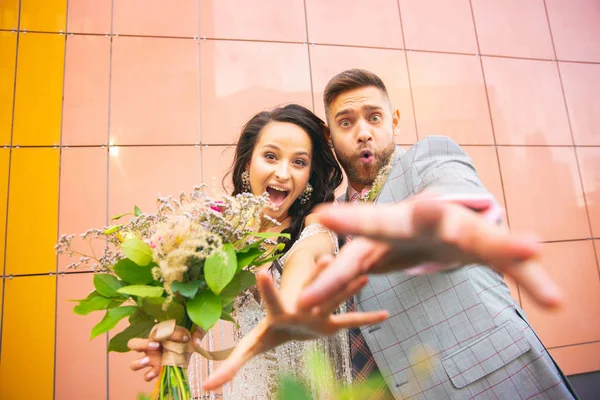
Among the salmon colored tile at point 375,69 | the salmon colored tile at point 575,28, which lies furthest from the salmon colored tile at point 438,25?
the salmon colored tile at point 575,28

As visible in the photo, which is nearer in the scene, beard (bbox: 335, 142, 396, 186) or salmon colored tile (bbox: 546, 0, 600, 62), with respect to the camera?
beard (bbox: 335, 142, 396, 186)

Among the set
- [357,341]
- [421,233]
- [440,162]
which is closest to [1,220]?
[357,341]

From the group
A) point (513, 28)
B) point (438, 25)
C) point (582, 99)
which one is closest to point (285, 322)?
point (438, 25)

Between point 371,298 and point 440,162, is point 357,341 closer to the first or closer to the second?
point 371,298

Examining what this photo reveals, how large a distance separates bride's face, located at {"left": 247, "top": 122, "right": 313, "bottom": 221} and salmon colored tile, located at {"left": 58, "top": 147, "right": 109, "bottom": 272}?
134cm

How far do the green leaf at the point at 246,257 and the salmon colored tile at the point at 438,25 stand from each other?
8.31ft

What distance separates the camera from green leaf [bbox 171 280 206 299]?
2.65 ft

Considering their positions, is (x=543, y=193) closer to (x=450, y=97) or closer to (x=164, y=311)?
(x=450, y=97)

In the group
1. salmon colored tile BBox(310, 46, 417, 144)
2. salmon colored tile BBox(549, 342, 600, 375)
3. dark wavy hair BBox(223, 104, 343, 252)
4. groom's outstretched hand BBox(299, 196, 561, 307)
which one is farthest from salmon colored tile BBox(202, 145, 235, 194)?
salmon colored tile BBox(549, 342, 600, 375)

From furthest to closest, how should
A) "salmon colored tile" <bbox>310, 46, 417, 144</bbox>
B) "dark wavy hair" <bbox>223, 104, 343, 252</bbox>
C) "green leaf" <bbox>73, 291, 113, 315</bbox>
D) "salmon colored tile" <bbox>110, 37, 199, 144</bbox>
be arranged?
1. "salmon colored tile" <bbox>310, 46, 417, 144</bbox>
2. "salmon colored tile" <bbox>110, 37, 199, 144</bbox>
3. "dark wavy hair" <bbox>223, 104, 343, 252</bbox>
4. "green leaf" <bbox>73, 291, 113, 315</bbox>

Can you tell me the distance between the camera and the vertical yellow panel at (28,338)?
2035 mm

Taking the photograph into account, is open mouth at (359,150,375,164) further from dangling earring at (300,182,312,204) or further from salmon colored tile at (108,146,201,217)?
salmon colored tile at (108,146,201,217)

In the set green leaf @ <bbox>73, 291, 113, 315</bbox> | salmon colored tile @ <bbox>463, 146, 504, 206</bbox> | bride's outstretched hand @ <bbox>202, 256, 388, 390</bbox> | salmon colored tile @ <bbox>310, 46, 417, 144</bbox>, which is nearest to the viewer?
bride's outstretched hand @ <bbox>202, 256, 388, 390</bbox>

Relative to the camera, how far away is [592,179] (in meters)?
3.03
